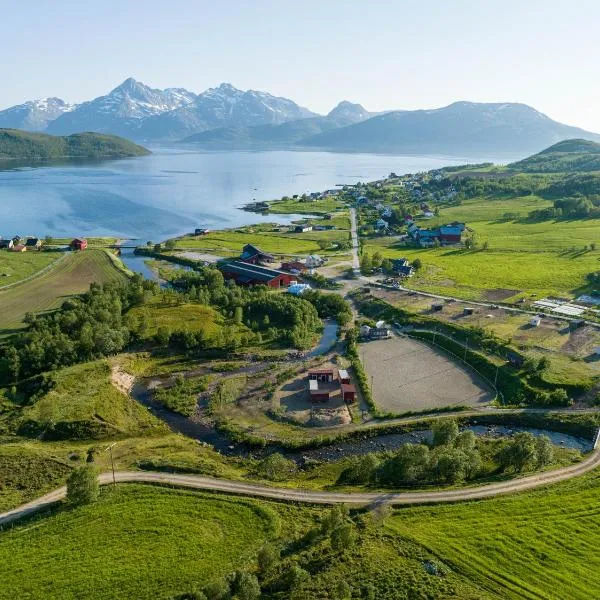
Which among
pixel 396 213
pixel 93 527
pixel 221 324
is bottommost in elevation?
pixel 93 527

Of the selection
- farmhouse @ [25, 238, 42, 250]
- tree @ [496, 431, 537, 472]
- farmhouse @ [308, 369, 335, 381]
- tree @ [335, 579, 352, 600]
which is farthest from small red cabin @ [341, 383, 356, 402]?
farmhouse @ [25, 238, 42, 250]

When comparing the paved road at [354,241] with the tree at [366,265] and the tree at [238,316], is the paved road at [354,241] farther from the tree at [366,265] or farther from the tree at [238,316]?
the tree at [238,316]

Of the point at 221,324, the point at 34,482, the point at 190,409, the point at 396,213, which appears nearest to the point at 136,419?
the point at 190,409

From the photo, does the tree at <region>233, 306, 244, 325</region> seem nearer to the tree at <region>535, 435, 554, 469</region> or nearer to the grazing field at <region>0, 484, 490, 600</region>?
the grazing field at <region>0, 484, 490, 600</region>

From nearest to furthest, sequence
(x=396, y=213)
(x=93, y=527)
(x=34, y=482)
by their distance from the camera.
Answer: (x=93, y=527) → (x=34, y=482) → (x=396, y=213)

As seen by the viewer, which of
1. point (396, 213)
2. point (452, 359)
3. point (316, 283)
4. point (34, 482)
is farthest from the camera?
point (396, 213)

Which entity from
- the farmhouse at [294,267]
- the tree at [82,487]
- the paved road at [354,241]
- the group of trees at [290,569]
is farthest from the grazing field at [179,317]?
the group of trees at [290,569]

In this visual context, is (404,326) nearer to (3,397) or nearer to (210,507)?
(210,507)
